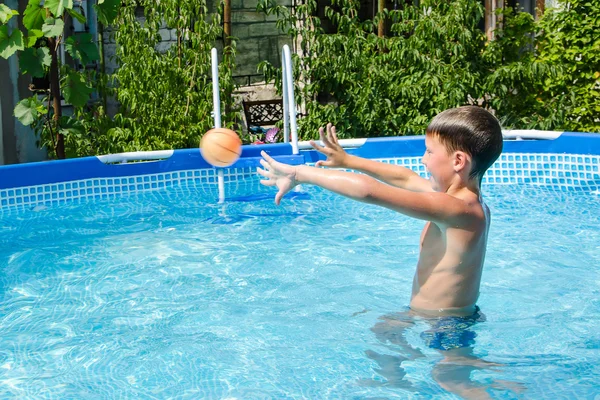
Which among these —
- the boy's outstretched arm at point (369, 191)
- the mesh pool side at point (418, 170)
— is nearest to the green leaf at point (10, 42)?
the mesh pool side at point (418, 170)

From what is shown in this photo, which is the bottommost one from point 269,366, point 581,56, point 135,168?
point 269,366

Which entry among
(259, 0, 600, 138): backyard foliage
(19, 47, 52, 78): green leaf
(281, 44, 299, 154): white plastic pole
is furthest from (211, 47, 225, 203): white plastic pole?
(259, 0, 600, 138): backyard foliage

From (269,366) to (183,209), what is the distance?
3239 mm

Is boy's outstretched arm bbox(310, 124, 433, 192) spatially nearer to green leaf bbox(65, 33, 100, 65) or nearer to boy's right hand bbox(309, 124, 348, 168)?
boy's right hand bbox(309, 124, 348, 168)

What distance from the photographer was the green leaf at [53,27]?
7.04 metres

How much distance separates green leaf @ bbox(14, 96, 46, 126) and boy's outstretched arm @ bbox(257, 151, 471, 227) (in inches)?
191

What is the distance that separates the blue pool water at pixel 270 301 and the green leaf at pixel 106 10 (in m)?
1.64

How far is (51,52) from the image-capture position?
7.35 m

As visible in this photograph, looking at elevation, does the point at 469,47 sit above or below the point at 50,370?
above

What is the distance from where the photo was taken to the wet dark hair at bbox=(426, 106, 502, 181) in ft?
10.2

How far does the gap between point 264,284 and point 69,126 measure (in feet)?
11.8

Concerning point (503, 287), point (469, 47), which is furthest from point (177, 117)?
point (503, 287)

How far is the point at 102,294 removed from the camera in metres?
4.67

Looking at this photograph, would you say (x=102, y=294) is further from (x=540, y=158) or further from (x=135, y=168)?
(x=540, y=158)
